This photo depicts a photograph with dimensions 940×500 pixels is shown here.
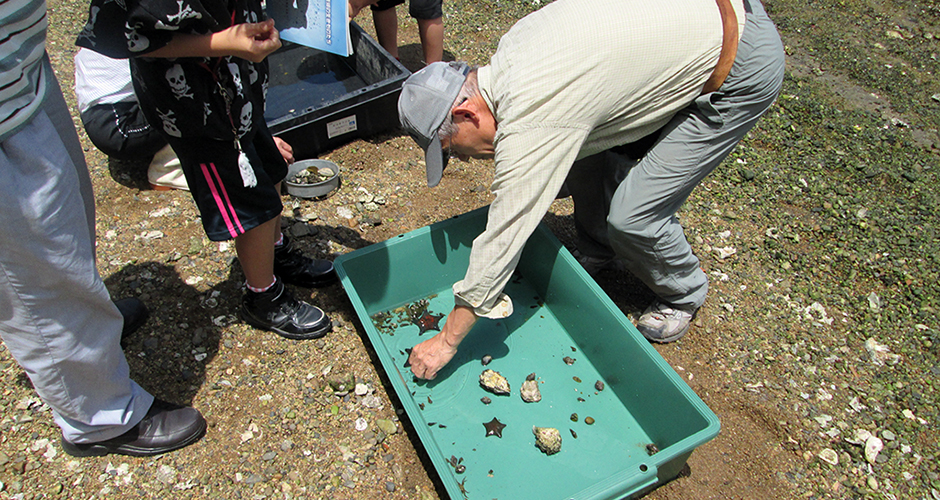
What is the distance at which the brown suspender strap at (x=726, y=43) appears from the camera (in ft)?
5.41

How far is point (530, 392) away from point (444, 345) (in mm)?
467

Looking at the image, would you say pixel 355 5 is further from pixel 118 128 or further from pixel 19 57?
pixel 19 57

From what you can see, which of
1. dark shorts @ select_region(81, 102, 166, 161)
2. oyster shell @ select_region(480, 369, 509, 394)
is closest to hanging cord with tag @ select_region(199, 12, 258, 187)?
oyster shell @ select_region(480, 369, 509, 394)

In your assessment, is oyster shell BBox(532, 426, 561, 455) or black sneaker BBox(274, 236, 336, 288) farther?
black sneaker BBox(274, 236, 336, 288)

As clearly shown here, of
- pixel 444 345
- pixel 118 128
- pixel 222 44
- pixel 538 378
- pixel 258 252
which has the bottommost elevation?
pixel 538 378

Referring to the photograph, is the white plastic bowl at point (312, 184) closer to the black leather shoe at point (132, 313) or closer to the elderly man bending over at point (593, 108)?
the black leather shoe at point (132, 313)

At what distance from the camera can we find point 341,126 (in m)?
3.00

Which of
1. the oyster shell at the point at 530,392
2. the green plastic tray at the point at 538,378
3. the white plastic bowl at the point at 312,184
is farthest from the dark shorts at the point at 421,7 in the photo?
the oyster shell at the point at 530,392

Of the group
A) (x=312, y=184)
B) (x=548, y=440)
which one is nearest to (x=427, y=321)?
(x=548, y=440)

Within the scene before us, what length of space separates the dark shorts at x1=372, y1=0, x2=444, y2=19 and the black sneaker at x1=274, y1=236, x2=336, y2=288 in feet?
5.63

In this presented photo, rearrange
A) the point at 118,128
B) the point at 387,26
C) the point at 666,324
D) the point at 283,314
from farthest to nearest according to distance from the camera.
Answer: the point at 387,26 → the point at 118,128 → the point at 666,324 → the point at 283,314

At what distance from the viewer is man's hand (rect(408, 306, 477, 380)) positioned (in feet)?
5.61

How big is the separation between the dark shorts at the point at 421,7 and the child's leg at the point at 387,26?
0.10 feet

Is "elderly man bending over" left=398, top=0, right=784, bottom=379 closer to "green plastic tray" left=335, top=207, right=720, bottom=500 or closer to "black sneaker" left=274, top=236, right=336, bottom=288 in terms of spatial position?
"green plastic tray" left=335, top=207, right=720, bottom=500
